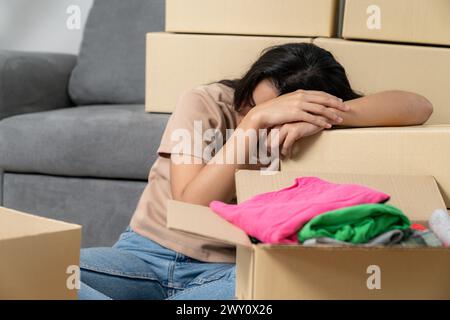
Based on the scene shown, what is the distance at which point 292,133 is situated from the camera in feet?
3.81

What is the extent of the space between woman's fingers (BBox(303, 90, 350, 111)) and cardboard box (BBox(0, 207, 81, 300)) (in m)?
0.43

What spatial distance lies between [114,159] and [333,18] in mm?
601

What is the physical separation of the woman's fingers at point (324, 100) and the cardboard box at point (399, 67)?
1.38ft

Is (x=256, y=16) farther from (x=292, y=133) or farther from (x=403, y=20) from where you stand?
(x=292, y=133)

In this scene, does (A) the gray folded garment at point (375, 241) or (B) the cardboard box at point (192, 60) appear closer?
(A) the gray folded garment at point (375, 241)

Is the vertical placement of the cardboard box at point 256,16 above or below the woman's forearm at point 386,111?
above

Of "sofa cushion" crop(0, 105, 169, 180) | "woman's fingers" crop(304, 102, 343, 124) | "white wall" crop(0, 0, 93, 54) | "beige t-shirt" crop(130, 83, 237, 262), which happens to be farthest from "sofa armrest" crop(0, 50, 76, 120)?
"woman's fingers" crop(304, 102, 343, 124)

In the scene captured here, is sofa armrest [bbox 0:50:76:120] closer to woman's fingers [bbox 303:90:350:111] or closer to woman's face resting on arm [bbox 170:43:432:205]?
woman's face resting on arm [bbox 170:43:432:205]

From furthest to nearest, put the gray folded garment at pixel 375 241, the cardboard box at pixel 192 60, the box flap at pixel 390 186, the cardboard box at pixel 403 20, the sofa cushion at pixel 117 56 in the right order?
1. the sofa cushion at pixel 117 56
2. the cardboard box at pixel 192 60
3. the cardboard box at pixel 403 20
4. the box flap at pixel 390 186
5. the gray folded garment at pixel 375 241

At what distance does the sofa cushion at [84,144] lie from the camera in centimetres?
186

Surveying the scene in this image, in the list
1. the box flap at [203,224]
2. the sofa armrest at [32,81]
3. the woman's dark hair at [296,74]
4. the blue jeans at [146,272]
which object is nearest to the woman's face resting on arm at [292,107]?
the woman's dark hair at [296,74]

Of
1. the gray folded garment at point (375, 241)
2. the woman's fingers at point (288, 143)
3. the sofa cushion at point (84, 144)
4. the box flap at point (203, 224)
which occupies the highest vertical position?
the woman's fingers at point (288, 143)

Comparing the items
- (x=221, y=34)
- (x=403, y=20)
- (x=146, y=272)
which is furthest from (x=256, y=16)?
(x=146, y=272)

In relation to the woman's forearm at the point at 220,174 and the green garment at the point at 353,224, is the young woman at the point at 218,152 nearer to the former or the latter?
the woman's forearm at the point at 220,174
